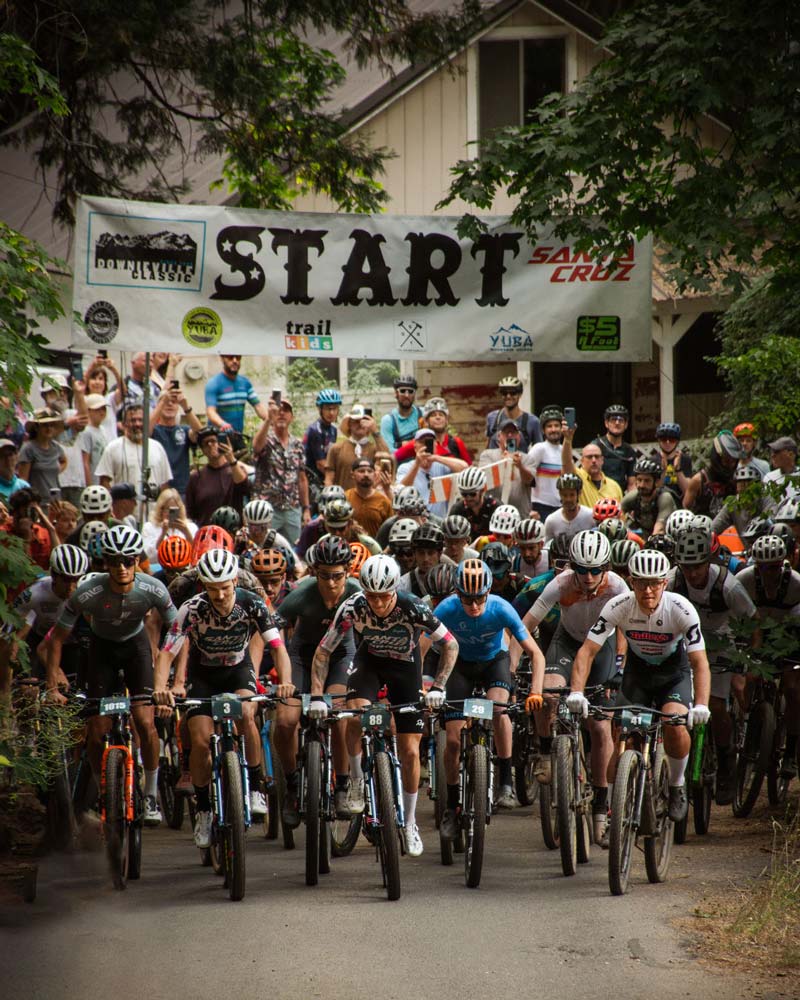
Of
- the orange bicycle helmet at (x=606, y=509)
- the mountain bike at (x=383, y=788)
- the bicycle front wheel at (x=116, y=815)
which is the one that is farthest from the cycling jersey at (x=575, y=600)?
the bicycle front wheel at (x=116, y=815)

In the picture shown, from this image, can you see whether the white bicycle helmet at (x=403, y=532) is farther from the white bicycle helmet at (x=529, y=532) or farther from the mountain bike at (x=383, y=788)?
the mountain bike at (x=383, y=788)

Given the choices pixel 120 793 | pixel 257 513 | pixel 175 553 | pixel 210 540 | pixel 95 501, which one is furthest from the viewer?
pixel 257 513

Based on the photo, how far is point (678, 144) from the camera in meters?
10.5

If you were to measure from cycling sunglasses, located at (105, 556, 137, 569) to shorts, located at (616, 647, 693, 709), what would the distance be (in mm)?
3707

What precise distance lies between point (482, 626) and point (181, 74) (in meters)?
8.42

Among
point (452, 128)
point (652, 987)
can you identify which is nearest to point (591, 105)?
point (652, 987)

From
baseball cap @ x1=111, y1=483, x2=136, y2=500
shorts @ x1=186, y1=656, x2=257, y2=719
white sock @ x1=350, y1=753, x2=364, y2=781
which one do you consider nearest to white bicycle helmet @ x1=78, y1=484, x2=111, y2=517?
baseball cap @ x1=111, y1=483, x2=136, y2=500

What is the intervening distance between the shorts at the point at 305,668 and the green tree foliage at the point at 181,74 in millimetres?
5980

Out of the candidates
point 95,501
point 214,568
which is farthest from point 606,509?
point 214,568

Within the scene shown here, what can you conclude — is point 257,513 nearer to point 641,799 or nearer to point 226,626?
point 226,626

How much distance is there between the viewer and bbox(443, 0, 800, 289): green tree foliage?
10086 millimetres

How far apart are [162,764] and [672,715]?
4.14 meters

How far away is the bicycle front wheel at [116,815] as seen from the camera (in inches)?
368

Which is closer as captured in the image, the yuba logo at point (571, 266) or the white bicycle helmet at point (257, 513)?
the white bicycle helmet at point (257, 513)
